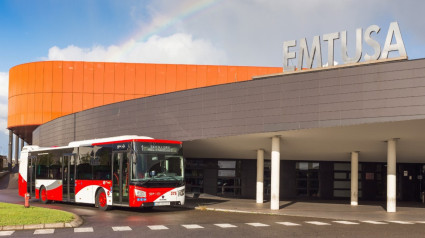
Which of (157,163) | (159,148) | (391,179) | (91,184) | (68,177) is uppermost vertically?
(159,148)

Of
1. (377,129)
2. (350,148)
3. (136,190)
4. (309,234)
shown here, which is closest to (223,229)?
(309,234)

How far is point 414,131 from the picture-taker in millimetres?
21953

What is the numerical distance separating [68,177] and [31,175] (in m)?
4.93

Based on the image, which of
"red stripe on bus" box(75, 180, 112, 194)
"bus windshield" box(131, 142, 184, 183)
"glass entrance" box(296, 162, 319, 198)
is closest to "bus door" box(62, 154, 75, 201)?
"red stripe on bus" box(75, 180, 112, 194)

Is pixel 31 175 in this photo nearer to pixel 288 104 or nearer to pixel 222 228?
pixel 288 104

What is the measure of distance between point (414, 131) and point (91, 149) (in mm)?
13613

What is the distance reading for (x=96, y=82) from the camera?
57.6 metres

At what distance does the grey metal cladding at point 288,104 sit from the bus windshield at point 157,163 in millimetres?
4031

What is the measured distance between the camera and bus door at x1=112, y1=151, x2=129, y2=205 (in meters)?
20.7

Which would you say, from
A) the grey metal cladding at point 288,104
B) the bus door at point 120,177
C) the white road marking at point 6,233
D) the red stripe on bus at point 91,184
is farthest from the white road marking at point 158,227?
the grey metal cladding at point 288,104

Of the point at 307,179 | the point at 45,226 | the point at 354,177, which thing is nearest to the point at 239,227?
the point at 45,226

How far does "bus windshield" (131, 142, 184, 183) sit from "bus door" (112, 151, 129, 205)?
20.1 inches

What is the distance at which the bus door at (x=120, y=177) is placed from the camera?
20656mm

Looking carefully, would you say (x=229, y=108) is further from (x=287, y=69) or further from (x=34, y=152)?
(x=34, y=152)
